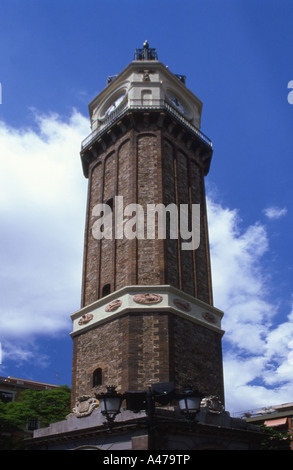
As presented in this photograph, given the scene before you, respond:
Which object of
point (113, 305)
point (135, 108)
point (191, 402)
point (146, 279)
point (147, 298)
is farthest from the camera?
point (135, 108)

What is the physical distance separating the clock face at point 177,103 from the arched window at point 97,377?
53.6 ft

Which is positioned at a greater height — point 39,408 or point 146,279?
point 146,279

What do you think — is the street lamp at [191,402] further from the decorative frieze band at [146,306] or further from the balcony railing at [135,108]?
the balcony railing at [135,108]

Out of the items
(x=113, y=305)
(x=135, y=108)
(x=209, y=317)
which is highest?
(x=135, y=108)

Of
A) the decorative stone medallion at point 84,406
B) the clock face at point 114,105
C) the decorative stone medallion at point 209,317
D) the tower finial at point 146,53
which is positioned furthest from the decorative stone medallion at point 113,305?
the tower finial at point 146,53

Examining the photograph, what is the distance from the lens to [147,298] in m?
19.7

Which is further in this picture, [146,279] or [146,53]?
[146,53]

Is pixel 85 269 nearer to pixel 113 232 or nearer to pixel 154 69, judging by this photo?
pixel 113 232

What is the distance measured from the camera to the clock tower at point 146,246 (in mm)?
19094

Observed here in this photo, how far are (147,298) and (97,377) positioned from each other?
3909 millimetres

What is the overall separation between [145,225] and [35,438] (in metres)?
10.2

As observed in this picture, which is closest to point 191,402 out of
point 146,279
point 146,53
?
point 146,279

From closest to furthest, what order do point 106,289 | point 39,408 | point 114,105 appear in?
point 106,289 < point 114,105 < point 39,408

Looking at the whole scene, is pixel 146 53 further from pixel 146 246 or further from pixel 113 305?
pixel 113 305
